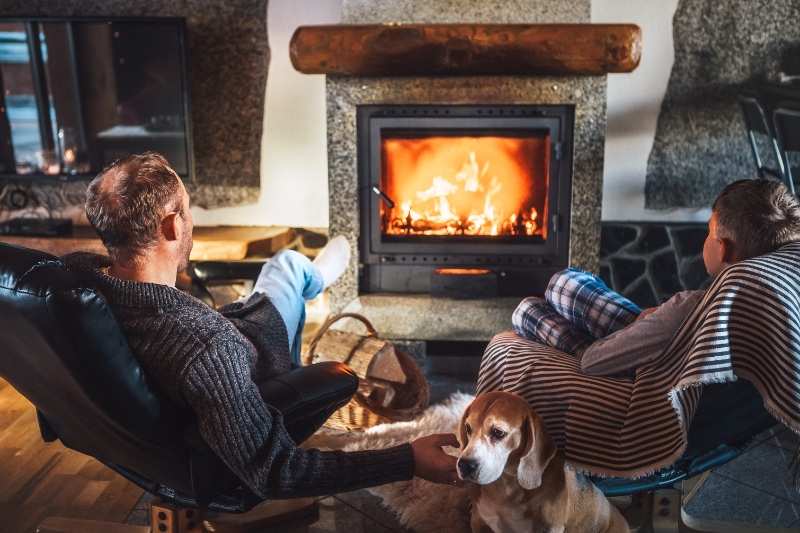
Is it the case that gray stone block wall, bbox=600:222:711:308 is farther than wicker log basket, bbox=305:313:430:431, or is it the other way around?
gray stone block wall, bbox=600:222:711:308

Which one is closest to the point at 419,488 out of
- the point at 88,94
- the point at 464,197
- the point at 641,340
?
the point at 641,340

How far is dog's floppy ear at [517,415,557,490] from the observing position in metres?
1.60

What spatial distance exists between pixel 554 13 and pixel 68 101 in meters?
2.14

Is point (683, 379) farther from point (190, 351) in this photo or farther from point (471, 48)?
point (471, 48)

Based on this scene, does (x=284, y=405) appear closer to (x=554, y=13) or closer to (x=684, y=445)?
(x=684, y=445)

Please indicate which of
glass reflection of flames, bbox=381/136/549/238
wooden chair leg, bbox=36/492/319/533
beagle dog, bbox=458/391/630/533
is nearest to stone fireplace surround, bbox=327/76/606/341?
glass reflection of flames, bbox=381/136/549/238

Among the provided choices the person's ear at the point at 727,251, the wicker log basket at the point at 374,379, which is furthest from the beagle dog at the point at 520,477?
the wicker log basket at the point at 374,379

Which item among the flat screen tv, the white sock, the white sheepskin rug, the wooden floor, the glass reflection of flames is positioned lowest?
the wooden floor

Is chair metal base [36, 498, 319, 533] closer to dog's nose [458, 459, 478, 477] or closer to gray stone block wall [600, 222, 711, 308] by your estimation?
dog's nose [458, 459, 478, 477]

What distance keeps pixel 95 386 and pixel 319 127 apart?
90.5 inches

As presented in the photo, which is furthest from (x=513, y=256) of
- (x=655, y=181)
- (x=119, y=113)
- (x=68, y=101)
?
(x=68, y=101)

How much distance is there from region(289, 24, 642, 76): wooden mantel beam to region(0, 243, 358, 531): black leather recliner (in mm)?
1638

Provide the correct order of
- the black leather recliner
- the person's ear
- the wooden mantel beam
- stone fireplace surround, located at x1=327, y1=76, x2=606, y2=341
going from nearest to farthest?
the black leather recliner
the person's ear
the wooden mantel beam
stone fireplace surround, located at x1=327, y1=76, x2=606, y2=341

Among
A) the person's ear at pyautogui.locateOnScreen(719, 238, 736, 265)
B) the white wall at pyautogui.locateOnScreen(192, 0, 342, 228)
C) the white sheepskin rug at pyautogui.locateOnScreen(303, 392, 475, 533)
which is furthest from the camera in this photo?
the white wall at pyautogui.locateOnScreen(192, 0, 342, 228)
